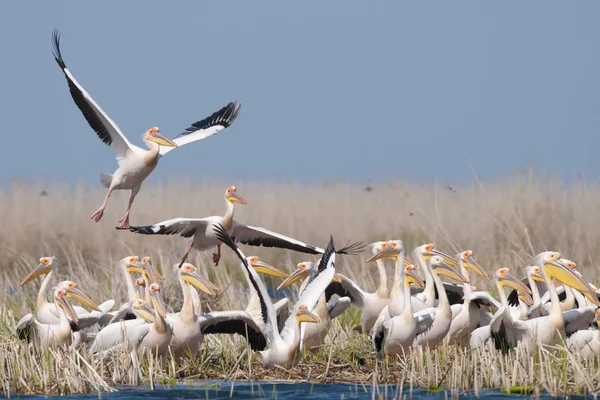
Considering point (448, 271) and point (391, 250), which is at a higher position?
point (391, 250)

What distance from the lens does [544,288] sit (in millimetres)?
9992

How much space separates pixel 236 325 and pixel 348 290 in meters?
1.38

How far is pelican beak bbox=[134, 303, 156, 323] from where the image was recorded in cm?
809

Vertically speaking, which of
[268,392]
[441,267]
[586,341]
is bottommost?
[268,392]

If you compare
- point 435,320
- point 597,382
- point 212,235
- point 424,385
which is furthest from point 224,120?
point 597,382

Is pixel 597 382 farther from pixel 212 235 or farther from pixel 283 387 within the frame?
pixel 212 235

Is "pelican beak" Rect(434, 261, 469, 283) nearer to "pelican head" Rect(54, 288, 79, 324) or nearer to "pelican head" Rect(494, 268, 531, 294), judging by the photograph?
"pelican head" Rect(494, 268, 531, 294)

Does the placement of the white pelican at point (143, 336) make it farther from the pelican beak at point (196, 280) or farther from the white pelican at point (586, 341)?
the white pelican at point (586, 341)

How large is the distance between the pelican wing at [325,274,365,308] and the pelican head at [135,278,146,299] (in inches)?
61.7

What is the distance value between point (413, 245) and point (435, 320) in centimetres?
652

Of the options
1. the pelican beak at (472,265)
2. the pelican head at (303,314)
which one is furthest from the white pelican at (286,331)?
the pelican beak at (472,265)

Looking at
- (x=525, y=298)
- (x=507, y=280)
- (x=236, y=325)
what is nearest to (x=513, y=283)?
(x=507, y=280)

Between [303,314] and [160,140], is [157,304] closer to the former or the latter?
[303,314]

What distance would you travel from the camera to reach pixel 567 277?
8227mm
